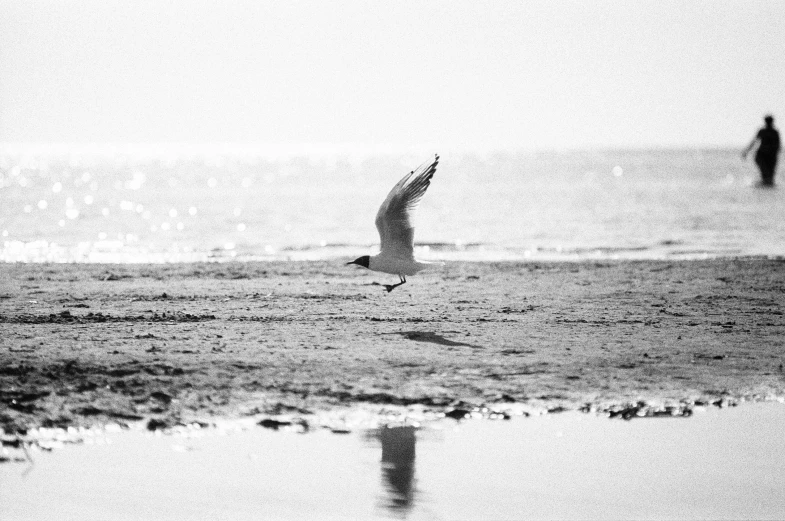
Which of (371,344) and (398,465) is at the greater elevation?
(371,344)

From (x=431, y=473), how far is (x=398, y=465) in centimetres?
24

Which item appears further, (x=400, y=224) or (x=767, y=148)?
(x=767, y=148)

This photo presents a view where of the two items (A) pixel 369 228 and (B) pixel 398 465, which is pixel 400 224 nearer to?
(B) pixel 398 465

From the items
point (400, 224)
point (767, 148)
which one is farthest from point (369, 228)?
point (767, 148)

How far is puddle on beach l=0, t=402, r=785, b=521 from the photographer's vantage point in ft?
19.7

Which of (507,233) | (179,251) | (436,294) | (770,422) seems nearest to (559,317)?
(436,294)

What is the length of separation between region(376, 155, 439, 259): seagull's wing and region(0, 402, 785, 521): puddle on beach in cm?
443

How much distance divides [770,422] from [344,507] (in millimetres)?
3415

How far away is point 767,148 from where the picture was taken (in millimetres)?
43156

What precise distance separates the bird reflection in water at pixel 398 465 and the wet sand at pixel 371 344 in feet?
2.16

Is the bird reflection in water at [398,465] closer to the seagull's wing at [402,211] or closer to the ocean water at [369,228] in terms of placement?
the seagull's wing at [402,211]

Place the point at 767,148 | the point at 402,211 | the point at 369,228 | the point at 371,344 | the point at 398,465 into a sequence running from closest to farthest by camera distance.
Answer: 1. the point at 398,465
2. the point at 371,344
3. the point at 402,211
4. the point at 369,228
5. the point at 767,148

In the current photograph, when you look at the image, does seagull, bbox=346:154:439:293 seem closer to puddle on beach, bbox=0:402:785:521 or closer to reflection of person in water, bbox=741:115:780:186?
puddle on beach, bbox=0:402:785:521

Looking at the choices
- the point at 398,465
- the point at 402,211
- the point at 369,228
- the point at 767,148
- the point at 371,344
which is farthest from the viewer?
the point at 767,148
